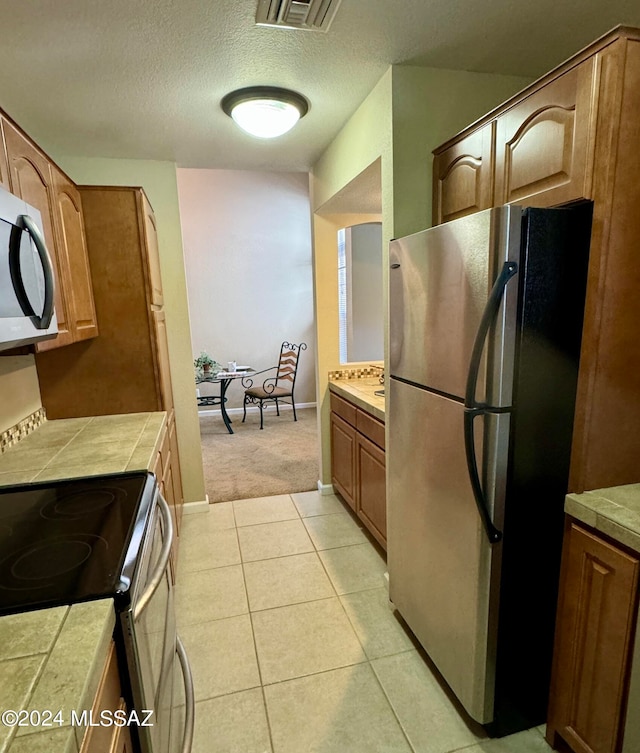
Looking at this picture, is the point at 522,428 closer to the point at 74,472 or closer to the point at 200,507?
the point at 74,472

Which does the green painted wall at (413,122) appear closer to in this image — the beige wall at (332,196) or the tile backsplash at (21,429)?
the beige wall at (332,196)

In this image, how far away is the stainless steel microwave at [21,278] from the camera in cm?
111

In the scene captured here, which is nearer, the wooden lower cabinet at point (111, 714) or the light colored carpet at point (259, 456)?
the wooden lower cabinet at point (111, 714)

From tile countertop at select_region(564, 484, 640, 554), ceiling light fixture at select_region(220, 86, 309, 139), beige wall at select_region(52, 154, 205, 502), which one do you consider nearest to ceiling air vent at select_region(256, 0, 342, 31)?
ceiling light fixture at select_region(220, 86, 309, 139)

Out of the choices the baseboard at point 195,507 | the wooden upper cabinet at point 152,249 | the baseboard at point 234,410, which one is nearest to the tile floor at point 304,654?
the baseboard at point 195,507

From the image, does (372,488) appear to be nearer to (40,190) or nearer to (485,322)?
(485,322)

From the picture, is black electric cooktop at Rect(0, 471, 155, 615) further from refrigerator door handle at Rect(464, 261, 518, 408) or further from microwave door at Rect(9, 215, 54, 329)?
refrigerator door handle at Rect(464, 261, 518, 408)

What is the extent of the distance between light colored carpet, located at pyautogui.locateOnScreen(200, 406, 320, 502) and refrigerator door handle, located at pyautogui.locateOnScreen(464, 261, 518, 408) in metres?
2.48

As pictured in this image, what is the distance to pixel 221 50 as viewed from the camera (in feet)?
5.41

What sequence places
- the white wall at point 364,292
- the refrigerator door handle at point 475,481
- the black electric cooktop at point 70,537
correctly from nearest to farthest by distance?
1. the black electric cooktop at point 70,537
2. the refrigerator door handle at point 475,481
3. the white wall at point 364,292

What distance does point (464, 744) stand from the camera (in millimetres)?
1461

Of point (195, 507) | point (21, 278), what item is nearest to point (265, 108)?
point (21, 278)

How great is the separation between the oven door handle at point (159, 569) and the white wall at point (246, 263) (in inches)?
185

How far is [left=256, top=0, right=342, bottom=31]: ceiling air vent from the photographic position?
137cm
